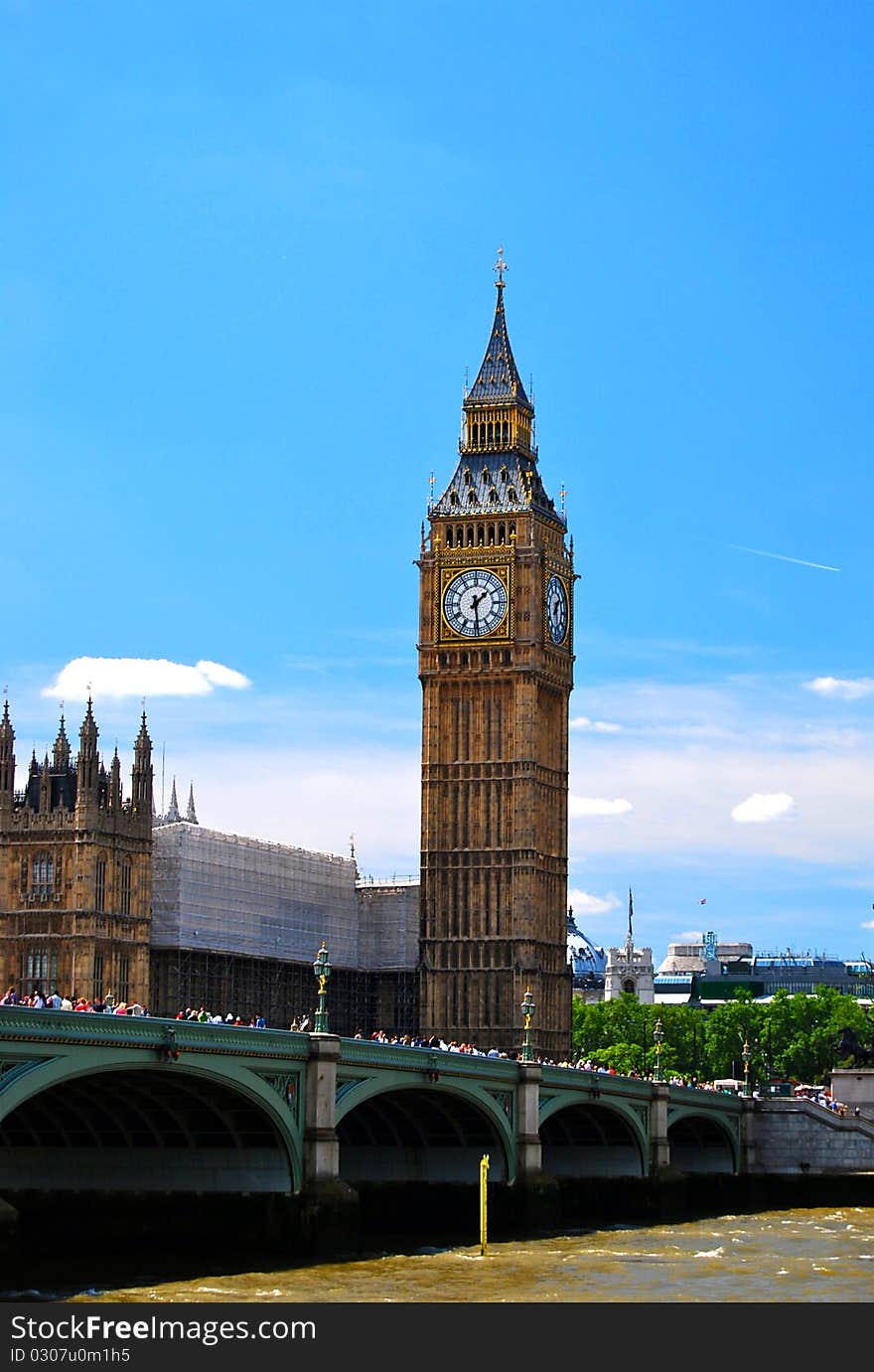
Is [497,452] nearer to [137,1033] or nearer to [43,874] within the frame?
[43,874]

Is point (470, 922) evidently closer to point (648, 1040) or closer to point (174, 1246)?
point (648, 1040)

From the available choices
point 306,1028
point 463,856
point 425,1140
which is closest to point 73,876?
point 463,856

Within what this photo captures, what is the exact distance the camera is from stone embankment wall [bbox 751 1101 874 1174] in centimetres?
11325

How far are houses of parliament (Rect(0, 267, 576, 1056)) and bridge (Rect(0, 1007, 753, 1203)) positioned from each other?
128ft

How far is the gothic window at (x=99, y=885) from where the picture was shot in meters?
124

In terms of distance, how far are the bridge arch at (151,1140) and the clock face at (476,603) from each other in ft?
232

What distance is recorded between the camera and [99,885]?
124m

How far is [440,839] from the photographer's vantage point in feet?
468

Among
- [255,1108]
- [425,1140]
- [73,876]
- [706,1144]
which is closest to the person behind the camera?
[255,1108]

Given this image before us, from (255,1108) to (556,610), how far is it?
76993 millimetres

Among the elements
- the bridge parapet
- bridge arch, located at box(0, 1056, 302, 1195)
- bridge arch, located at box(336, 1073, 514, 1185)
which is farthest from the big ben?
the bridge parapet
